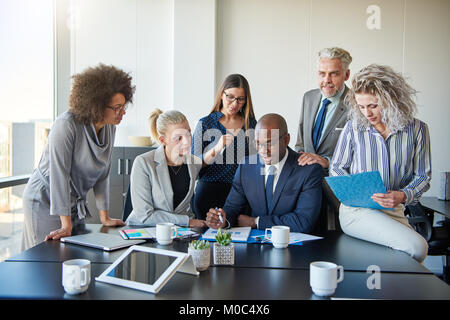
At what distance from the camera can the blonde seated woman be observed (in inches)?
91.0

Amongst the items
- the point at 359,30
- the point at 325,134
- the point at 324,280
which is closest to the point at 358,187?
the point at 324,280

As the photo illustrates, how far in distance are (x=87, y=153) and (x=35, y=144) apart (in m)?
2.43

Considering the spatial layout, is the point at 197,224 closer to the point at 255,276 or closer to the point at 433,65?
the point at 255,276

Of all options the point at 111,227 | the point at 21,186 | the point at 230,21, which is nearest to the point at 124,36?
the point at 230,21

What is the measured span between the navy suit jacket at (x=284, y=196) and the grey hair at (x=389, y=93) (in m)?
0.47

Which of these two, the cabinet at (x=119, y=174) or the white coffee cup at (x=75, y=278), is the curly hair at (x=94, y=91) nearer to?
the white coffee cup at (x=75, y=278)

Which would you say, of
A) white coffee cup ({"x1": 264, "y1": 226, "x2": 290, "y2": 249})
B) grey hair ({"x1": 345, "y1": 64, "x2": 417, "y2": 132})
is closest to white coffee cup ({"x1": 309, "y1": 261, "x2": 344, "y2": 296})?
white coffee cup ({"x1": 264, "y1": 226, "x2": 290, "y2": 249})

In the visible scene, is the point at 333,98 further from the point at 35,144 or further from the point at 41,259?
the point at 35,144

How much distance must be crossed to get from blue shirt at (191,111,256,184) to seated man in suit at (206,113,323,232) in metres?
0.46

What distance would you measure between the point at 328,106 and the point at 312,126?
181 mm

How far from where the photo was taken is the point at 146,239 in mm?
1950

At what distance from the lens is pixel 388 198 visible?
1.95 meters

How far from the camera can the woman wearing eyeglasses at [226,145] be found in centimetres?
280

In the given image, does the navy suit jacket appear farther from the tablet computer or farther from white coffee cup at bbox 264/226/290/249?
the tablet computer
